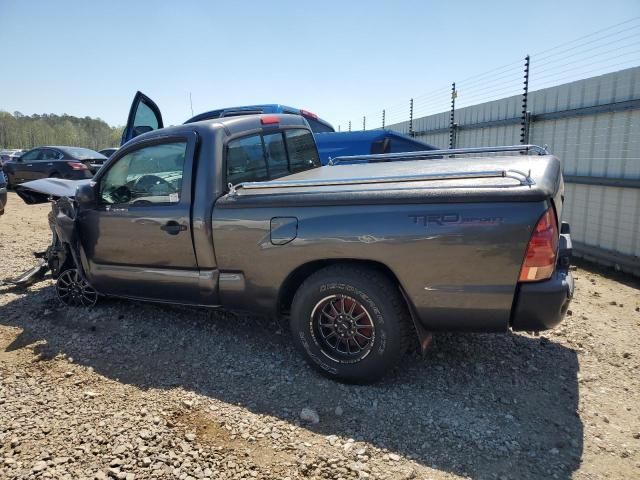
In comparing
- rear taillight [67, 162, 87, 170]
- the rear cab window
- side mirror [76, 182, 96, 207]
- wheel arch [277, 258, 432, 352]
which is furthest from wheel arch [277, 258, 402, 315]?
rear taillight [67, 162, 87, 170]

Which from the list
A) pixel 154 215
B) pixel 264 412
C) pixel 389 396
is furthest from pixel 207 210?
pixel 389 396

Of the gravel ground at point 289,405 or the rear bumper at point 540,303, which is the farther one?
the rear bumper at point 540,303

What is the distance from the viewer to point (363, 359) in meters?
2.99

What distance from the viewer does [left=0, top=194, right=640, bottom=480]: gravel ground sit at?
2393mm

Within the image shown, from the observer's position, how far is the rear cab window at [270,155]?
3.58 m

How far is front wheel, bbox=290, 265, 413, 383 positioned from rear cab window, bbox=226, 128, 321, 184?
117 centimetres

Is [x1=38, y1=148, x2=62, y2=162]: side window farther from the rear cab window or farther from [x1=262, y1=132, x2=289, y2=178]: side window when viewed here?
[x1=262, y1=132, x2=289, y2=178]: side window

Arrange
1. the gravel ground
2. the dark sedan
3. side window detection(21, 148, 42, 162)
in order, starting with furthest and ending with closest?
side window detection(21, 148, 42, 162), the dark sedan, the gravel ground

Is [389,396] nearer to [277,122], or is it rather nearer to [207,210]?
[207,210]

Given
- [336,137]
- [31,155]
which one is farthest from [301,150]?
[31,155]

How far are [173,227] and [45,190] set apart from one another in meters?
1.94

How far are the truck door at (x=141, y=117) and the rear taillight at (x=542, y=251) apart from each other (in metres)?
6.53

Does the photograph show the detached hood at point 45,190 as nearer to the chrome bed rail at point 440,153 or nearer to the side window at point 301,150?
the side window at point 301,150

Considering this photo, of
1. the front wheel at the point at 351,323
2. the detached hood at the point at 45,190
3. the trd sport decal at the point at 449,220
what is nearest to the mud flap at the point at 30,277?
the detached hood at the point at 45,190
